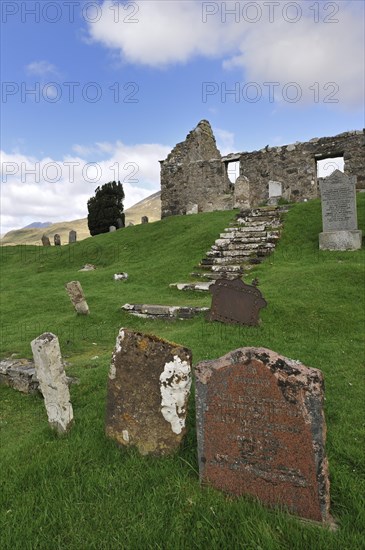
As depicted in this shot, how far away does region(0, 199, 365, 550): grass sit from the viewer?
8.89ft

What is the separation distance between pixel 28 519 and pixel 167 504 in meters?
1.10

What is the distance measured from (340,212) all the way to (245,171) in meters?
13.7

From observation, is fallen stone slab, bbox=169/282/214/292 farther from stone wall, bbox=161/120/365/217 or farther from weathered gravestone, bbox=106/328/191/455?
stone wall, bbox=161/120/365/217

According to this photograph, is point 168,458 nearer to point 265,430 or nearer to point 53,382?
point 265,430

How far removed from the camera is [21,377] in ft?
20.6

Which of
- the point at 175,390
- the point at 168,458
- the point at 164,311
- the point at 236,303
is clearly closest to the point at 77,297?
the point at 164,311

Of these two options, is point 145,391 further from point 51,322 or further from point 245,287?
point 51,322

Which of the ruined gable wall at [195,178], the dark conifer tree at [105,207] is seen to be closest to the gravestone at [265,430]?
the ruined gable wall at [195,178]

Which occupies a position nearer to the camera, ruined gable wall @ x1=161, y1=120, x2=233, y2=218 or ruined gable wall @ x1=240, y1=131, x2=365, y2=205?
ruined gable wall @ x1=240, y1=131, x2=365, y2=205

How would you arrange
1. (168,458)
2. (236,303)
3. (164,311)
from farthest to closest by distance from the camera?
(164,311)
(236,303)
(168,458)

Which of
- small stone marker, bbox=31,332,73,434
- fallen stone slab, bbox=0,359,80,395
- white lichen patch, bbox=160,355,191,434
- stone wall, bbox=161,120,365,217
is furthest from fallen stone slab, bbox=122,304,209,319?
stone wall, bbox=161,120,365,217

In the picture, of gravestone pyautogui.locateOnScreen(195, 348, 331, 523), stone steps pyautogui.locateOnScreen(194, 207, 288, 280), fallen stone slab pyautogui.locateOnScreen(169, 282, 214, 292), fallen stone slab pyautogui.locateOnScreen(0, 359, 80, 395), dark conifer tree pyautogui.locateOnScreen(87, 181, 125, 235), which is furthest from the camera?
dark conifer tree pyautogui.locateOnScreen(87, 181, 125, 235)

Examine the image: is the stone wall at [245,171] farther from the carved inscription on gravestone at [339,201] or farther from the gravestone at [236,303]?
the gravestone at [236,303]

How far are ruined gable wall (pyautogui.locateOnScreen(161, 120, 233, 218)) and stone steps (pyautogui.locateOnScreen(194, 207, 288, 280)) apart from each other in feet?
29.1
